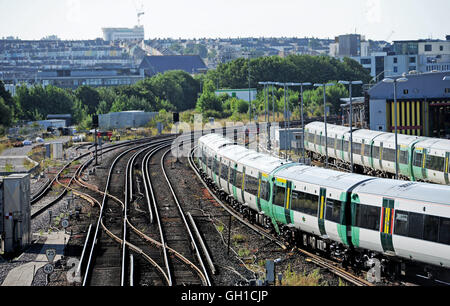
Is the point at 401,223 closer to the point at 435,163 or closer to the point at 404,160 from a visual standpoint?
the point at 435,163

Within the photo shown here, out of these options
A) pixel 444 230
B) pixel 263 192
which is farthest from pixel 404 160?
pixel 444 230

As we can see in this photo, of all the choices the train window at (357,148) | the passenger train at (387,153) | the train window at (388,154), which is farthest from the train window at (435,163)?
the train window at (357,148)

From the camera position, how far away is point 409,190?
16.6 m

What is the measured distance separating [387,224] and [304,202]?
386 cm

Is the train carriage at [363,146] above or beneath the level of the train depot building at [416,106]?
beneath

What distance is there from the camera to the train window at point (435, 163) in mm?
27625

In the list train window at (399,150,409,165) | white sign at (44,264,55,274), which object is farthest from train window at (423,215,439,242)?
train window at (399,150,409,165)

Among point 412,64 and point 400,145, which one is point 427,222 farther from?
point 412,64

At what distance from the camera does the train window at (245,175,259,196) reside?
24.0 m

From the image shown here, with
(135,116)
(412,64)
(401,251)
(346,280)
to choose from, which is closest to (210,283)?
(346,280)

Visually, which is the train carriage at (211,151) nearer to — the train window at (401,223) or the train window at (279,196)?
the train window at (279,196)

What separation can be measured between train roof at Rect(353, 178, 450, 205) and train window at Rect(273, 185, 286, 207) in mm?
3825

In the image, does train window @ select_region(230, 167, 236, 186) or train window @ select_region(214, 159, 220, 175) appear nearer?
train window @ select_region(230, 167, 236, 186)

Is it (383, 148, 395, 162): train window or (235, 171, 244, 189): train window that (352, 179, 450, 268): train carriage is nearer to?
(235, 171, 244, 189): train window
